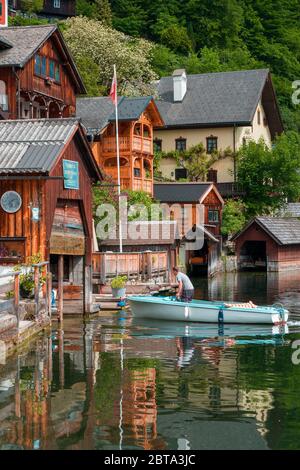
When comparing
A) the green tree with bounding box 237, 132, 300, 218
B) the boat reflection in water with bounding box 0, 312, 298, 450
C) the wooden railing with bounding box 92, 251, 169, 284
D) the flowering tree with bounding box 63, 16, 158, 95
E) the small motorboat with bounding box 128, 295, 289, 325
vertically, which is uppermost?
the flowering tree with bounding box 63, 16, 158, 95

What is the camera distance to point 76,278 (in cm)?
3194

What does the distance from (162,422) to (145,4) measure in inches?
4084

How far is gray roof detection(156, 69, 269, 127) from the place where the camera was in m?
75.5

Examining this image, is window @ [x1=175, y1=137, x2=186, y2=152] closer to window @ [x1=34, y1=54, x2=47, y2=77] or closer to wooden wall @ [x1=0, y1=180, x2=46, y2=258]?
window @ [x1=34, y1=54, x2=47, y2=77]

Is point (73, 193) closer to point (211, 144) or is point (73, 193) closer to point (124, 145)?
point (124, 145)

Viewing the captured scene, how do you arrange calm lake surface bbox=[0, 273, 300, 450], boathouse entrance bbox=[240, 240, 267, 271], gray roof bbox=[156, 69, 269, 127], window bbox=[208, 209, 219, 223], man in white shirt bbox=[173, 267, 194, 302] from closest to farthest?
calm lake surface bbox=[0, 273, 300, 450]
man in white shirt bbox=[173, 267, 194, 302]
window bbox=[208, 209, 219, 223]
boathouse entrance bbox=[240, 240, 267, 271]
gray roof bbox=[156, 69, 269, 127]

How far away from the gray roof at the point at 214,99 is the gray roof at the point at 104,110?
16.6m

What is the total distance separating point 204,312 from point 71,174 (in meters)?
6.97

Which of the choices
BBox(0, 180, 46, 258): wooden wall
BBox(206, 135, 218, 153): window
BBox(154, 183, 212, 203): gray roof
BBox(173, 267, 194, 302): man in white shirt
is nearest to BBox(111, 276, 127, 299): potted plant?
BBox(173, 267, 194, 302): man in white shirt

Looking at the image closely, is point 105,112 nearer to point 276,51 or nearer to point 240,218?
point 240,218

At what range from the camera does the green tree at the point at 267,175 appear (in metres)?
71.2

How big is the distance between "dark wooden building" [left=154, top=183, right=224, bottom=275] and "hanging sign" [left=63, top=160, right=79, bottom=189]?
27338 millimetres

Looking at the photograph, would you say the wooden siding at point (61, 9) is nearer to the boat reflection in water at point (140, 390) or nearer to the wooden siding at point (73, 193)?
the wooden siding at point (73, 193)

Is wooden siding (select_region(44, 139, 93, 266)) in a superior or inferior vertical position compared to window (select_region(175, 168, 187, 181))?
inferior
